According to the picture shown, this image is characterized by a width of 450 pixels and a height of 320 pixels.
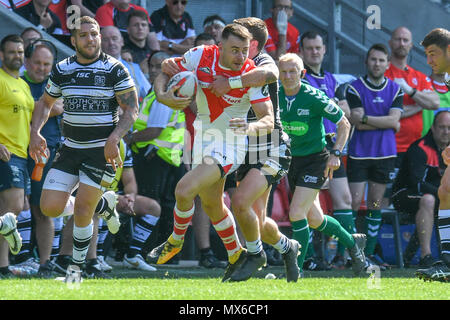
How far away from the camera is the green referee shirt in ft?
31.0

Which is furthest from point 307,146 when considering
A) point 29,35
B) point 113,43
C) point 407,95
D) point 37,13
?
point 37,13

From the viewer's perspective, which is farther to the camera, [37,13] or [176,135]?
[37,13]

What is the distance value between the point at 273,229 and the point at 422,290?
1585 mm

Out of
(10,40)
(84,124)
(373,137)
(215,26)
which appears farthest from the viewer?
(215,26)

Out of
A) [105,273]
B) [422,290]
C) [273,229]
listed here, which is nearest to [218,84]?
[273,229]

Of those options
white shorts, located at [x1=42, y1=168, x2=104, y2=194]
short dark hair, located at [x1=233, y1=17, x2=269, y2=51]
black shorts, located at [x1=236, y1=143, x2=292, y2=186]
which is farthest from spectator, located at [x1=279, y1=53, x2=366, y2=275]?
white shorts, located at [x1=42, y1=168, x2=104, y2=194]

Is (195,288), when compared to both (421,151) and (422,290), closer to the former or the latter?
(422,290)

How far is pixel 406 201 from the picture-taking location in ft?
39.3

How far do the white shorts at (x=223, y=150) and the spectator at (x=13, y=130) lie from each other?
2252mm

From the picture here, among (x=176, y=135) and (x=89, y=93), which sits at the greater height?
(x=89, y=93)

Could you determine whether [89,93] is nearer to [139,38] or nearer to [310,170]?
[310,170]

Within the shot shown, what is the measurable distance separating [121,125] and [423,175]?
5.16 m

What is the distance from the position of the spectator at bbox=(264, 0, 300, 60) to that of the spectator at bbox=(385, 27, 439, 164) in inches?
55.9

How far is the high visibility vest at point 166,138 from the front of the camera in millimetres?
11133
